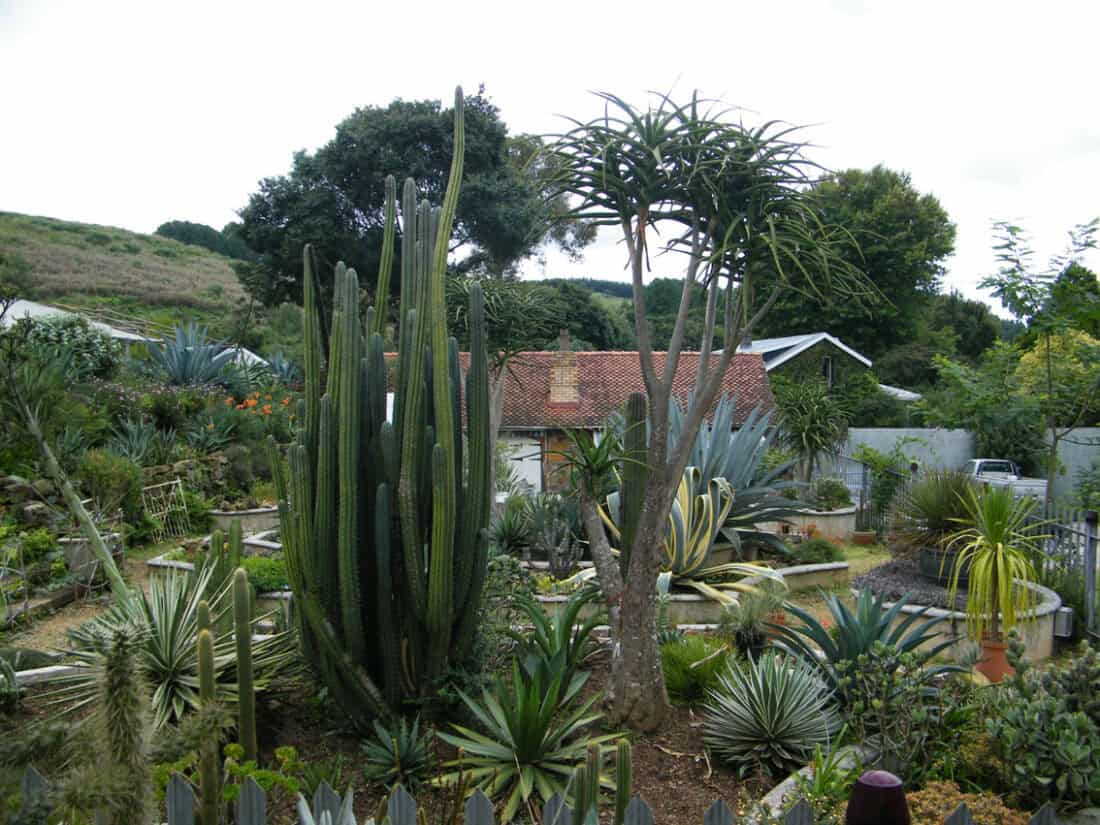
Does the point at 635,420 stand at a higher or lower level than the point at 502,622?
higher

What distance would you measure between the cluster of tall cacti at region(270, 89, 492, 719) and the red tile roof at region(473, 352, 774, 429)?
15025 mm

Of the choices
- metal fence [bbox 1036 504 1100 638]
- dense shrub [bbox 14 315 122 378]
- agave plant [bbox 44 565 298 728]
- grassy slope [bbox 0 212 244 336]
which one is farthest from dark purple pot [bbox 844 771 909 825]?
grassy slope [bbox 0 212 244 336]

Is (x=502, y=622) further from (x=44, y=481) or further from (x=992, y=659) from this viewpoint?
(x=44, y=481)

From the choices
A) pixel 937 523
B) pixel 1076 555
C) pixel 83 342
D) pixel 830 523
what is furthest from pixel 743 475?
pixel 83 342

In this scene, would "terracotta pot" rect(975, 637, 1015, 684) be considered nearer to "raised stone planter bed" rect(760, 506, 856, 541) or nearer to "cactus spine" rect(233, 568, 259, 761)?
"cactus spine" rect(233, 568, 259, 761)

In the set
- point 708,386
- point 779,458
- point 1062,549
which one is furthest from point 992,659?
point 779,458

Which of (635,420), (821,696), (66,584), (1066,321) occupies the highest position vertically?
(1066,321)

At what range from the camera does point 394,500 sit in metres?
4.45

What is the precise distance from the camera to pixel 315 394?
4.75 metres

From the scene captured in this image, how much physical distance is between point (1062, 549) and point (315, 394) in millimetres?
7173

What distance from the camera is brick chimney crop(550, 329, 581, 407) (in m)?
21.3

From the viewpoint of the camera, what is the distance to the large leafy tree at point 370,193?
25.7 meters

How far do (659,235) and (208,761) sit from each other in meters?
3.46

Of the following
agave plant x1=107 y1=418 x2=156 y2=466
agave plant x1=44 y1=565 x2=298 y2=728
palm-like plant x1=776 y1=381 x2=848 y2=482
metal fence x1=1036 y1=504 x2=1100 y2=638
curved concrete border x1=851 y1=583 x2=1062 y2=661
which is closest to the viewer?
agave plant x1=44 y1=565 x2=298 y2=728
